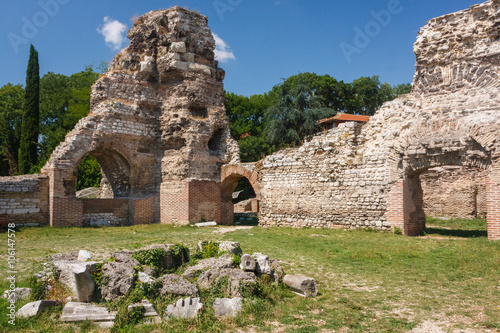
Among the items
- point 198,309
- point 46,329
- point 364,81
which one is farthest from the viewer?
point 364,81

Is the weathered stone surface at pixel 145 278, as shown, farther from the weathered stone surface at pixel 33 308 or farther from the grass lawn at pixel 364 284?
the weathered stone surface at pixel 33 308

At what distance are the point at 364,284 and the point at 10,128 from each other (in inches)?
1258

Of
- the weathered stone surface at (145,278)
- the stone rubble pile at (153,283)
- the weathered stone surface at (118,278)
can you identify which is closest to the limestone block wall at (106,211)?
the stone rubble pile at (153,283)

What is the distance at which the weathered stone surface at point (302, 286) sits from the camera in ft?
17.4

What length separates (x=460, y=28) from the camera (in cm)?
1062

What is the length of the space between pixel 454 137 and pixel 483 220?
719 cm

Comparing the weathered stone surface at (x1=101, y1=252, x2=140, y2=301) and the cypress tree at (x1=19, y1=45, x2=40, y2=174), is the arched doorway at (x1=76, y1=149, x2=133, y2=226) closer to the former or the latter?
the weathered stone surface at (x1=101, y1=252, x2=140, y2=301)

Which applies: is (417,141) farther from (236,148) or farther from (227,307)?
(236,148)

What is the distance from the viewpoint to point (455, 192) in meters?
16.9

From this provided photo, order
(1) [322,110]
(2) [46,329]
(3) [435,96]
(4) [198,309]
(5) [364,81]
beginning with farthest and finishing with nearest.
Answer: (5) [364,81], (1) [322,110], (3) [435,96], (4) [198,309], (2) [46,329]

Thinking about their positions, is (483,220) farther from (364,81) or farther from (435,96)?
(364,81)

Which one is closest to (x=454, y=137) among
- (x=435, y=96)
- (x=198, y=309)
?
(x=435, y=96)

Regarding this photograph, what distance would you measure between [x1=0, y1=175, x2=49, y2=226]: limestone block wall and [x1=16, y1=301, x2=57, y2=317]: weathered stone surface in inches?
409

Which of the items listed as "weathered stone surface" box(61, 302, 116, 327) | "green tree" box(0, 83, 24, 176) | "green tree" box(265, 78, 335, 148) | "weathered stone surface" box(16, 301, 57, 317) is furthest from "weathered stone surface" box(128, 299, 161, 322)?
"green tree" box(0, 83, 24, 176)
